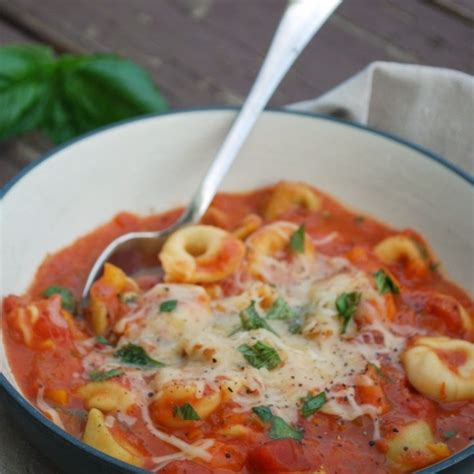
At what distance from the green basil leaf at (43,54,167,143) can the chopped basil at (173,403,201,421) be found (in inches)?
64.1

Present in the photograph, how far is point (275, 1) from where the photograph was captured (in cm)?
480

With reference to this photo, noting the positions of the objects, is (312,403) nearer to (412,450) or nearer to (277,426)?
(277,426)

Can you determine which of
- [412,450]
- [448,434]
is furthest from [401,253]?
[412,450]

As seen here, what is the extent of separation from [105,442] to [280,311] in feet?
2.37

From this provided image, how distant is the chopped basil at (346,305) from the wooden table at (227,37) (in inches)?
60.5

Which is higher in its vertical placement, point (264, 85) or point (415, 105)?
point (415, 105)

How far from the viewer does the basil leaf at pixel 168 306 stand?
9.38ft

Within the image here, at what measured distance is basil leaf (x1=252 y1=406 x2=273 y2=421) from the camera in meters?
2.54

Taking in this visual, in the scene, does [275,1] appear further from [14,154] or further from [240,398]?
[240,398]

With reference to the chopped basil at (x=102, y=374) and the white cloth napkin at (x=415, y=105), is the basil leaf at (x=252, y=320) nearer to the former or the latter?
the chopped basil at (x=102, y=374)

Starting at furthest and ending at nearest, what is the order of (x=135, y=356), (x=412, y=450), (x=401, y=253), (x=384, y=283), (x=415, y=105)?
1. (x=415, y=105)
2. (x=401, y=253)
3. (x=384, y=283)
4. (x=135, y=356)
5. (x=412, y=450)

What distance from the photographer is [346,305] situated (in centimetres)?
292

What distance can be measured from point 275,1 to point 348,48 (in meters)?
0.53

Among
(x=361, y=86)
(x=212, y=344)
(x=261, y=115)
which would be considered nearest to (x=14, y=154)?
(x=261, y=115)
